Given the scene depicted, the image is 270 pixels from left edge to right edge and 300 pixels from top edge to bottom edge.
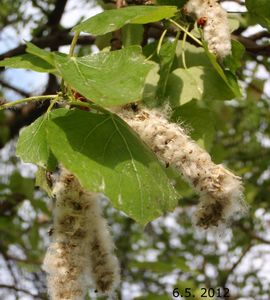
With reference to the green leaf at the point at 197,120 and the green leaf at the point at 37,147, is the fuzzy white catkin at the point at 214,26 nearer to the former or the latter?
the green leaf at the point at 197,120

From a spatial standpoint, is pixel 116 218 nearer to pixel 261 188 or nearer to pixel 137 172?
pixel 261 188

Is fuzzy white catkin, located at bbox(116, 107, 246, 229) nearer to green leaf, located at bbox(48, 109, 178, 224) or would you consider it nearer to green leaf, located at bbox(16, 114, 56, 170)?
green leaf, located at bbox(48, 109, 178, 224)

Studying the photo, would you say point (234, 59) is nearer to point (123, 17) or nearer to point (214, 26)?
point (214, 26)

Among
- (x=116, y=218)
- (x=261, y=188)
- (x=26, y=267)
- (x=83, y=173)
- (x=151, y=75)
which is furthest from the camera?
(x=116, y=218)

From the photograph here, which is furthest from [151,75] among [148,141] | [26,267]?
[26,267]

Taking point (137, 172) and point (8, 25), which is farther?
point (8, 25)

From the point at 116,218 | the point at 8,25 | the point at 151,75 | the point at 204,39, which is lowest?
the point at 116,218
